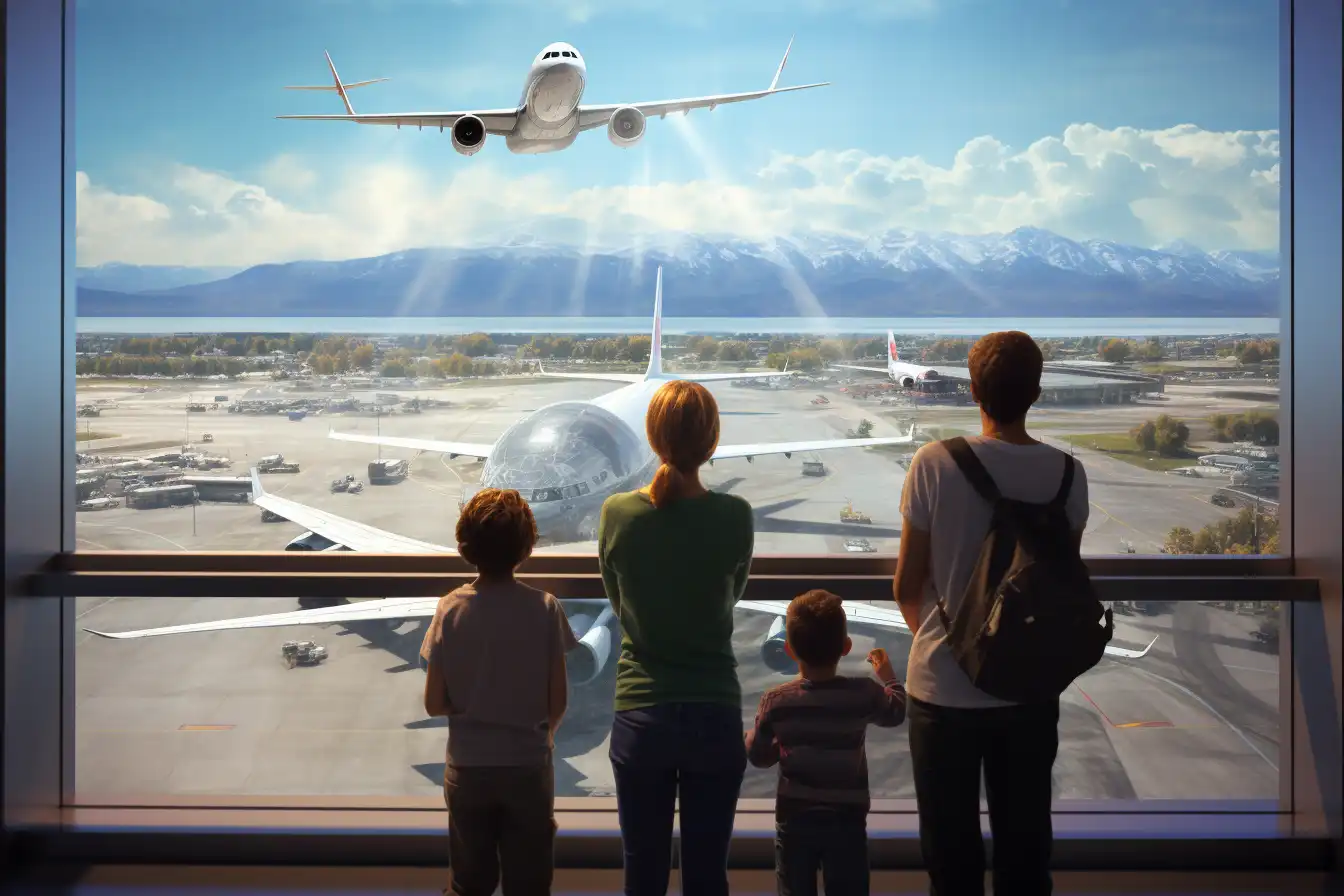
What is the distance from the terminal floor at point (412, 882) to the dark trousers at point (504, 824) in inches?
20.5

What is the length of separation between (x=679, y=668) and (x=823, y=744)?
25 cm

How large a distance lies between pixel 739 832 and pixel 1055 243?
2850 cm

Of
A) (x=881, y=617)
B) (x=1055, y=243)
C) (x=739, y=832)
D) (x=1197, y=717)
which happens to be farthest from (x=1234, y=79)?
(x=739, y=832)

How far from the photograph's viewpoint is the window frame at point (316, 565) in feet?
5.80

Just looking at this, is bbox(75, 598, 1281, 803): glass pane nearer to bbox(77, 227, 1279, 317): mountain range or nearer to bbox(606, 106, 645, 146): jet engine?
bbox(77, 227, 1279, 317): mountain range

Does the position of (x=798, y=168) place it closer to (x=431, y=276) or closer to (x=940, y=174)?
(x=940, y=174)

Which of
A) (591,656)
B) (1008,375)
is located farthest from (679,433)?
(591,656)

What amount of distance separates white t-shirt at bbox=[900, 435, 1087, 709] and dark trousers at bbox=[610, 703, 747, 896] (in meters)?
0.31

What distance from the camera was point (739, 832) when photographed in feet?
5.90

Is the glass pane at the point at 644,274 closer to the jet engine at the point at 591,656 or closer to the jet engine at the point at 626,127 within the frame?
the jet engine at the point at 591,656

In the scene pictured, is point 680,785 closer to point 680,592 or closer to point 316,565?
point 680,592

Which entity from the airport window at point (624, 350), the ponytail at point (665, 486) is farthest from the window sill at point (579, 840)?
the airport window at point (624, 350)

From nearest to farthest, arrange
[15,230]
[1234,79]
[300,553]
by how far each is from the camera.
→ 1. [300,553]
2. [15,230]
3. [1234,79]

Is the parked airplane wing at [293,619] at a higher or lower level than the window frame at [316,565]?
lower
